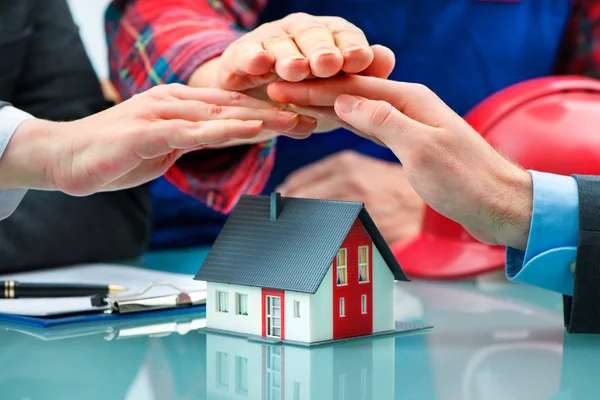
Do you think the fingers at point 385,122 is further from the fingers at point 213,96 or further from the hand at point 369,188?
the hand at point 369,188

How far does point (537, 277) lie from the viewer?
0.71 m

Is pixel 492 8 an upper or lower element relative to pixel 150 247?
upper

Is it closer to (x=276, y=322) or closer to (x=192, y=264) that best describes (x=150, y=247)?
(x=192, y=264)

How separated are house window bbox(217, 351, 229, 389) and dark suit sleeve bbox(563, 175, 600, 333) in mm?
271

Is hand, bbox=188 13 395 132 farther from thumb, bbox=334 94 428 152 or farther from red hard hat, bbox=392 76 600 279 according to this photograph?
red hard hat, bbox=392 76 600 279

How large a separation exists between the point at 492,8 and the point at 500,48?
7cm

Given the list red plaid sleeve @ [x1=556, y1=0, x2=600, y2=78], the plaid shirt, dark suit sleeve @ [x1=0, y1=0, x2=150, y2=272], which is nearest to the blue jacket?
red plaid sleeve @ [x1=556, y1=0, x2=600, y2=78]

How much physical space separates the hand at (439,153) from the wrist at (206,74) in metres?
0.24

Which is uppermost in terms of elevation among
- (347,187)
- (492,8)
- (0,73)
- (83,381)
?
(492,8)

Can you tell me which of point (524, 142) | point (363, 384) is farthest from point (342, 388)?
point (524, 142)

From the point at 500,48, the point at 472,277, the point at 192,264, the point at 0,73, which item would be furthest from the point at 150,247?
the point at 500,48

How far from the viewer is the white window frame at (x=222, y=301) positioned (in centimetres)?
68

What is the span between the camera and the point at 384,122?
0.65 meters

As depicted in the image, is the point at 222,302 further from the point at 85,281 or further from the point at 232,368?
the point at 85,281
